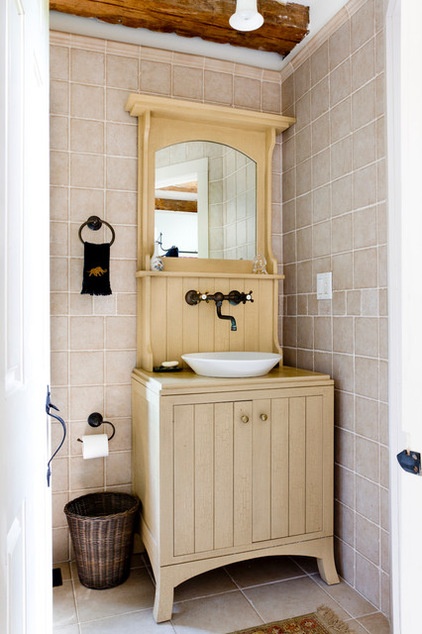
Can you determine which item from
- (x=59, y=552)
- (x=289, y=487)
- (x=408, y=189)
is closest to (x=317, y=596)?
(x=289, y=487)

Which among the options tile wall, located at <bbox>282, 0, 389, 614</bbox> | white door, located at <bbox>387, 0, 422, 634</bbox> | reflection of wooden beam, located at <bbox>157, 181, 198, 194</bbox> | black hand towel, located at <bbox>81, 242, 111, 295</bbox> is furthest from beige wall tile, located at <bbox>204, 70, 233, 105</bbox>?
white door, located at <bbox>387, 0, 422, 634</bbox>

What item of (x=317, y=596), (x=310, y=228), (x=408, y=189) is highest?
(x=310, y=228)

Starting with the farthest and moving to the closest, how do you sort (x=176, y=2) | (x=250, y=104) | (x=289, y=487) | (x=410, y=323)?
(x=250, y=104) < (x=176, y=2) < (x=289, y=487) < (x=410, y=323)

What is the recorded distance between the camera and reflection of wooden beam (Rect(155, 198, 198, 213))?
2461 millimetres

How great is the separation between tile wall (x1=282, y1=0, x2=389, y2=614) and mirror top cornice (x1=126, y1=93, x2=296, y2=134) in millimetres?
152

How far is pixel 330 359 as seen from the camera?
229 cm

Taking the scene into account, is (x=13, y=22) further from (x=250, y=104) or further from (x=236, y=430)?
(x=250, y=104)

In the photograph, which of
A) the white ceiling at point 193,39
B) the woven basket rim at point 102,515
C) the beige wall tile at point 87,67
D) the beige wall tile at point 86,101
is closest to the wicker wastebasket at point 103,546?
the woven basket rim at point 102,515

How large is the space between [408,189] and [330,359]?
1.58 metres

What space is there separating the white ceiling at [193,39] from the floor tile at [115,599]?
2.52 metres

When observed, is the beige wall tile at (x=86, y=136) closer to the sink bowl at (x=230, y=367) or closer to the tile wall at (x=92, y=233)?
the tile wall at (x=92, y=233)

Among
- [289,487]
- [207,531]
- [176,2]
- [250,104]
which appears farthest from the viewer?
[250,104]

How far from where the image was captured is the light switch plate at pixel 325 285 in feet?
7.48

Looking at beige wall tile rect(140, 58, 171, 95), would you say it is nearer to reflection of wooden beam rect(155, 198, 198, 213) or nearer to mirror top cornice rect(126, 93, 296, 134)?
mirror top cornice rect(126, 93, 296, 134)
